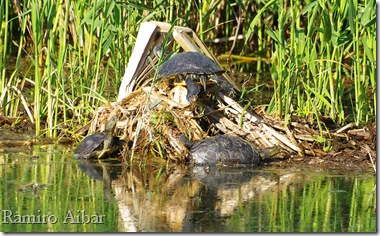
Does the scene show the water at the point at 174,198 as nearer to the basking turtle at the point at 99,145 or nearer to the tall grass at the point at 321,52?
the basking turtle at the point at 99,145

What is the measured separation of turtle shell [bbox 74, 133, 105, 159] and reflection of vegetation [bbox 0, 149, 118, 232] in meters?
0.09

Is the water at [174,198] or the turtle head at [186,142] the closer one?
the water at [174,198]

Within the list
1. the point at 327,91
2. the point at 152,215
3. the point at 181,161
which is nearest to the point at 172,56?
the point at 181,161

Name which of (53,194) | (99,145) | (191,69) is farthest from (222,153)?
(53,194)

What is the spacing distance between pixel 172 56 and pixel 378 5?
147 cm

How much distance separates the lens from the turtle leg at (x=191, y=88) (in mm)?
5320

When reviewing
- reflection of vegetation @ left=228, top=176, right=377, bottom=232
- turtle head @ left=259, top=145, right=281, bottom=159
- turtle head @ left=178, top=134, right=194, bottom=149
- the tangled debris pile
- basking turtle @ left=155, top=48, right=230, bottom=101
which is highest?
basking turtle @ left=155, top=48, right=230, bottom=101

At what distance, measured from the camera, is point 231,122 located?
5.63 metres

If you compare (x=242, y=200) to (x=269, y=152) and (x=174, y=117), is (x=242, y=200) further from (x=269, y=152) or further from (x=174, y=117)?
(x=174, y=117)

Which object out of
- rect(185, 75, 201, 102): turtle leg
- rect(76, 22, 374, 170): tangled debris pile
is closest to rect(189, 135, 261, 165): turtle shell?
rect(76, 22, 374, 170): tangled debris pile

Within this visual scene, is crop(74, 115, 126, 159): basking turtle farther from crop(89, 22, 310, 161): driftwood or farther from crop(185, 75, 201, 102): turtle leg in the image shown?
crop(185, 75, 201, 102): turtle leg

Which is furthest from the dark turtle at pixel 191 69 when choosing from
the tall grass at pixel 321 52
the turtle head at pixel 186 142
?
the tall grass at pixel 321 52

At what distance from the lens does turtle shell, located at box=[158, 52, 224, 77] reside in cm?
536

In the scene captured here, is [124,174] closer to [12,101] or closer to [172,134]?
[172,134]
